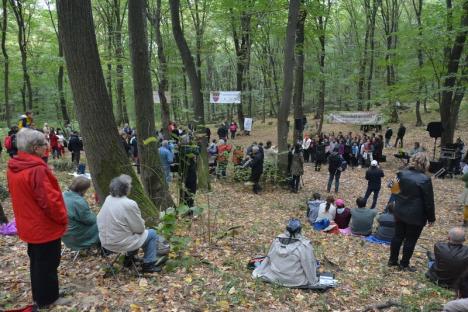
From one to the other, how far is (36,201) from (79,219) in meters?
1.50

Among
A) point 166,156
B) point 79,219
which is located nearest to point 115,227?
point 79,219

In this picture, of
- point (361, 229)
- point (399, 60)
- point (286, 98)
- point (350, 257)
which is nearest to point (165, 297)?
point (350, 257)

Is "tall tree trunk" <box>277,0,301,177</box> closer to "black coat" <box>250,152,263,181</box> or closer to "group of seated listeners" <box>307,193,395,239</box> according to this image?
"black coat" <box>250,152,263,181</box>

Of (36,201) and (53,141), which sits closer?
(36,201)

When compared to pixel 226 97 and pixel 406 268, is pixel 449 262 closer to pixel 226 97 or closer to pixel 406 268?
pixel 406 268

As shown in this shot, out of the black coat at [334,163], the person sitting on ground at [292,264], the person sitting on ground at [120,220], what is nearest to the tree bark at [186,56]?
the black coat at [334,163]

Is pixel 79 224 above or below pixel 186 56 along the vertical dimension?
below

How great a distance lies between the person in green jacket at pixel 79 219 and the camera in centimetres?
459

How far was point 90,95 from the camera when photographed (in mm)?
4895

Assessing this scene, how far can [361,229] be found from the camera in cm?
836

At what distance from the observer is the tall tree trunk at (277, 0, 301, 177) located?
11.0 metres

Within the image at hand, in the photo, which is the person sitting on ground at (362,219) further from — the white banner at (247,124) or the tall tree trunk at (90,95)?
the white banner at (247,124)

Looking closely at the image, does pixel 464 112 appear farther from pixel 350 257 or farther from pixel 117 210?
pixel 117 210

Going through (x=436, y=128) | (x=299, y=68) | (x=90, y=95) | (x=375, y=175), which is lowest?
(x=375, y=175)
